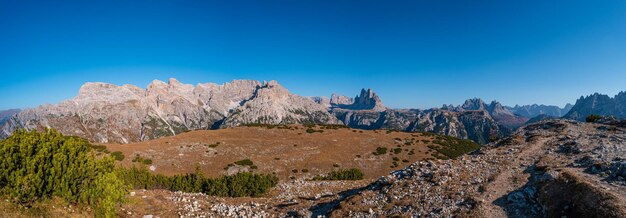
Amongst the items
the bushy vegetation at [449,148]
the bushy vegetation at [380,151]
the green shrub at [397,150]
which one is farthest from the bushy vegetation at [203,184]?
the bushy vegetation at [449,148]

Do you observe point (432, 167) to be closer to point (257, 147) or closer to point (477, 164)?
point (477, 164)

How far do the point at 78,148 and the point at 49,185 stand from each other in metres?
2.36

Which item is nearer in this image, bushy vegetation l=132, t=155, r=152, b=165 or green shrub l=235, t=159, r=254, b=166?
bushy vegetation l=132, t=155, r=152, b=165

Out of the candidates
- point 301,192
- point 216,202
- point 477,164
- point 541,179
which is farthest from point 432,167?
point 216,202

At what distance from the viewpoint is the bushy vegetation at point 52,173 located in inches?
553

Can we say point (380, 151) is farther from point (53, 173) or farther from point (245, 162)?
point (53, 173)

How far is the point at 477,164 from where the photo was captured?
27.4 metres

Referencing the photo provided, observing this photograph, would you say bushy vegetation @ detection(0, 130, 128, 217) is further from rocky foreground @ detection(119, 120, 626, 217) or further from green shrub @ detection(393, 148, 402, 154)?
green shrub @ detection(393, 148, 402, 154)

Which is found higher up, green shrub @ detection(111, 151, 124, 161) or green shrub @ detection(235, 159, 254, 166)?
green shrub @ detection(111, 151, 124, 161)

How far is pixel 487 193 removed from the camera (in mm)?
19781

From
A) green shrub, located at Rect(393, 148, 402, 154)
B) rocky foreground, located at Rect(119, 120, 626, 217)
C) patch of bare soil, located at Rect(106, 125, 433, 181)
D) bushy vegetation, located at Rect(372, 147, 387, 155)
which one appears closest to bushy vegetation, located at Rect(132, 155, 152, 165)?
patch of bare soil, located at Rect(106, 125, 433, 181)

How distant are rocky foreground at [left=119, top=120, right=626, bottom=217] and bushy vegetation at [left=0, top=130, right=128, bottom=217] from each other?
5451 millimetres

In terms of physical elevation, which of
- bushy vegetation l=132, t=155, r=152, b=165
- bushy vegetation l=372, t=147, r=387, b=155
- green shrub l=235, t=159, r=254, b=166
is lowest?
green shrub l=235, t=159, r=254, b=166

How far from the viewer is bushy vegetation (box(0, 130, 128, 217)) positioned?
14039 mm
